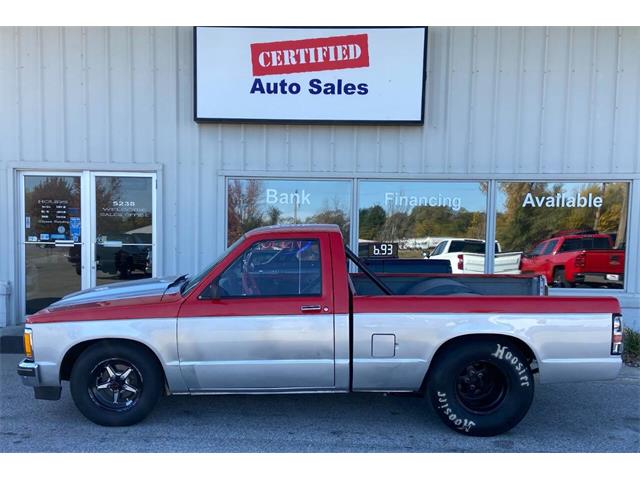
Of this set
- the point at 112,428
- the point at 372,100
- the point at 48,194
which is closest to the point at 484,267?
the point at 372,100

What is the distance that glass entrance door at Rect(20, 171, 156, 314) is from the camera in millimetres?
7473

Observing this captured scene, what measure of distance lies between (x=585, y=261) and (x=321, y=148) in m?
4.68

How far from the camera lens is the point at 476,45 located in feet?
23.7

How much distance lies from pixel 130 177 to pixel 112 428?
455 cm

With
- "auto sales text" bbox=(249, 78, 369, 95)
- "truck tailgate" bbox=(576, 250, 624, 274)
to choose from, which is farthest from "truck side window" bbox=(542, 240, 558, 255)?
"auto sales text" bbox=(249, 78, 369, 95)

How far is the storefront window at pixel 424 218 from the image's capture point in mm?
7480

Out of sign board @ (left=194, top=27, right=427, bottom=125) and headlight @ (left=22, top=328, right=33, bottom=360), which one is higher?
sign board @ (left=194, top=27, right=427, bottom=125)

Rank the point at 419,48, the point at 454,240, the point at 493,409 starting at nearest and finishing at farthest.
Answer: the point at 493,409, the point at 419,48, the point at 454,240

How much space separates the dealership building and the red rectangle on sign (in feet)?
0.10

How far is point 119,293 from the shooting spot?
422 centimetres

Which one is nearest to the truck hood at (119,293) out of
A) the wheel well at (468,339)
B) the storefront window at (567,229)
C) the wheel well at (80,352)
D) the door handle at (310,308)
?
the wheel well at (80,352)

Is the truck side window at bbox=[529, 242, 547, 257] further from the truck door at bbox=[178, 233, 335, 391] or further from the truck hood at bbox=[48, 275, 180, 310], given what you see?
the truck hood at bbox=[48, 275, 180, 310]

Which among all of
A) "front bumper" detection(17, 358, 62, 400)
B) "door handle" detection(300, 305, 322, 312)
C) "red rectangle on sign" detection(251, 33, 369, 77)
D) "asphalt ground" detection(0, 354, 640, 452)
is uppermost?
"red rectangle on sign" detection(251, 33, 369, 77)

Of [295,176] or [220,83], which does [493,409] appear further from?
[220,83]
